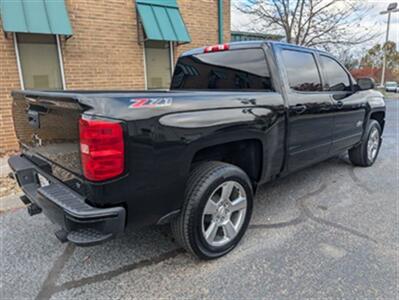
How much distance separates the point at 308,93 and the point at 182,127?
197 cm

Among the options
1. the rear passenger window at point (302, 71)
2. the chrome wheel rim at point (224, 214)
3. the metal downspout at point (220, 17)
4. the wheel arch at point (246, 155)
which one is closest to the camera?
the chrome wheel rim at point (224, 214)

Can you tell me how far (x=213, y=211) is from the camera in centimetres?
256

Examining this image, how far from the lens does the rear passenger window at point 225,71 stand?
3.19 meters

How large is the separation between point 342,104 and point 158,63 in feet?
16.8

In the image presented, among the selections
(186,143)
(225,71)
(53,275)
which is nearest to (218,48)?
(225,71)

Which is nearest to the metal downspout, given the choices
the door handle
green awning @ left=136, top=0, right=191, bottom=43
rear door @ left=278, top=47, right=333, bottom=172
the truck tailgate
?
green awning @ left=136, top=0, right=191, bottom=43

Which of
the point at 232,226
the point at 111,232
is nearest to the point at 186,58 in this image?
the point at 232,226

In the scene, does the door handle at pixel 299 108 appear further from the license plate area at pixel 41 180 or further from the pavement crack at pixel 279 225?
the license plate area at pixel 41 180

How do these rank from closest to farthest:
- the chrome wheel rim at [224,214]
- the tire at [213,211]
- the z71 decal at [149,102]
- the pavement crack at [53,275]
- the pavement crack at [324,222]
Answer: the z71 decal at [149,102] < the pavement crack at [53,275] < the tire at [213,211] < the chrome wheel rim at [224,214] < the pavement crack at [324,222]

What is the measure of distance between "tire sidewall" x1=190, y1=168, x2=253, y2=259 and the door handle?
3.37 feet

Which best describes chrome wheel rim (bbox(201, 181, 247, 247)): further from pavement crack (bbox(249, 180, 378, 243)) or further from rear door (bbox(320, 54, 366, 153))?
rear door (bbox(320, 54, 366, 153))

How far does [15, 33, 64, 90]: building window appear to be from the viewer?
605 cm

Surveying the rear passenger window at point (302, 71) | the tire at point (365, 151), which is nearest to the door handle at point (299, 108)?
the rear passenger window at point (302, 71)

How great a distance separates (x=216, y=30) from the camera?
8.70 metres
